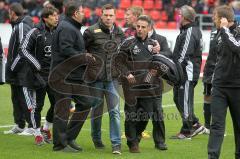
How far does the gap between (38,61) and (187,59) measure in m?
2.74

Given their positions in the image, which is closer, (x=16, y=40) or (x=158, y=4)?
(x=16, y=40)

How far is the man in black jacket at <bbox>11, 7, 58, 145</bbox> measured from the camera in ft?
37.6

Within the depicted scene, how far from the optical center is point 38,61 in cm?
1155

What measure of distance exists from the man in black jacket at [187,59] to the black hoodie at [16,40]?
277cm

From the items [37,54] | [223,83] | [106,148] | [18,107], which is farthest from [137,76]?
[18,107]

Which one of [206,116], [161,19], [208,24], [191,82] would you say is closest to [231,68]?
[191,82]

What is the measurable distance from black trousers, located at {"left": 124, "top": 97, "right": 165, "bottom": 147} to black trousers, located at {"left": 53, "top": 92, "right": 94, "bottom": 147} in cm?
67

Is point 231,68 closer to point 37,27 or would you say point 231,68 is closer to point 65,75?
point 65,75

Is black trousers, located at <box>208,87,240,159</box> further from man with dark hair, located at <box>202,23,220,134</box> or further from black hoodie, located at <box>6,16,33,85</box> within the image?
black hoodie, located at <box>6,16,33,85</box>

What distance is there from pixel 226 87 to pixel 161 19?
65.3ft

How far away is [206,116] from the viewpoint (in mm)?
13570

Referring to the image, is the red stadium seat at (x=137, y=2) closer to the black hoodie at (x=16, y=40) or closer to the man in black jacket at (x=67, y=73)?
the black hoodie at (x=16, y=40)

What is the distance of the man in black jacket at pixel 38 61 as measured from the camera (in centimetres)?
1145

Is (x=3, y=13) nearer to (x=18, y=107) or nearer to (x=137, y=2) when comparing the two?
(x=137, y=2)
